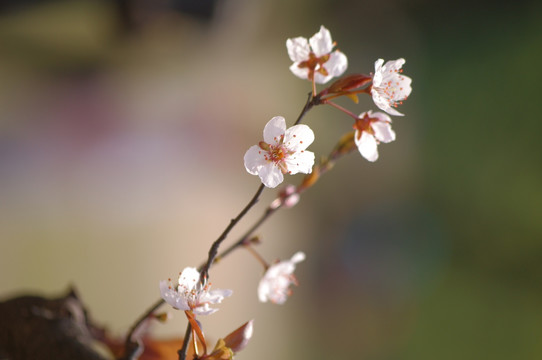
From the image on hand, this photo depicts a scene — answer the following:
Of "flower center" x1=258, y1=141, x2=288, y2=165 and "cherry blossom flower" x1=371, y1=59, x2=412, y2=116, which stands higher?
"cherry blossom flower" x1=371, y1=59, x2=412, y2=116

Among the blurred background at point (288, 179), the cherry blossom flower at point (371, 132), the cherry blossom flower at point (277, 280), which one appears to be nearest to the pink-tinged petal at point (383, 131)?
the cherry blossom flower at point (371, 132)

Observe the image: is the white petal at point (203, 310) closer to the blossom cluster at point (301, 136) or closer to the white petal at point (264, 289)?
the blossom cluster at point (301, 136)

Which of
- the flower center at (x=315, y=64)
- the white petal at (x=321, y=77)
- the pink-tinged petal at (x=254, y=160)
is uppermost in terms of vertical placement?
the flower center at (x=315, y=64)

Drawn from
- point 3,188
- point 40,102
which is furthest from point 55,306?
point 40,102

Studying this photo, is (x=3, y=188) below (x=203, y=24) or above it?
below

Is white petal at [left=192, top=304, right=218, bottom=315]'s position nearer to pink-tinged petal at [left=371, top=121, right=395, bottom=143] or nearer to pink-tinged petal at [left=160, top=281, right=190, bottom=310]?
pink-tinged petal at [left=160, top=281, right=190, bottom=310]

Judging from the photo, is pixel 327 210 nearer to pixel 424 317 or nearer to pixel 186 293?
pixel 424 317

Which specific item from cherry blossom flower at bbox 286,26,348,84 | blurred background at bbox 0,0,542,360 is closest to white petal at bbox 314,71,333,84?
cherry blossom flower at bbox 286,26,348,84
